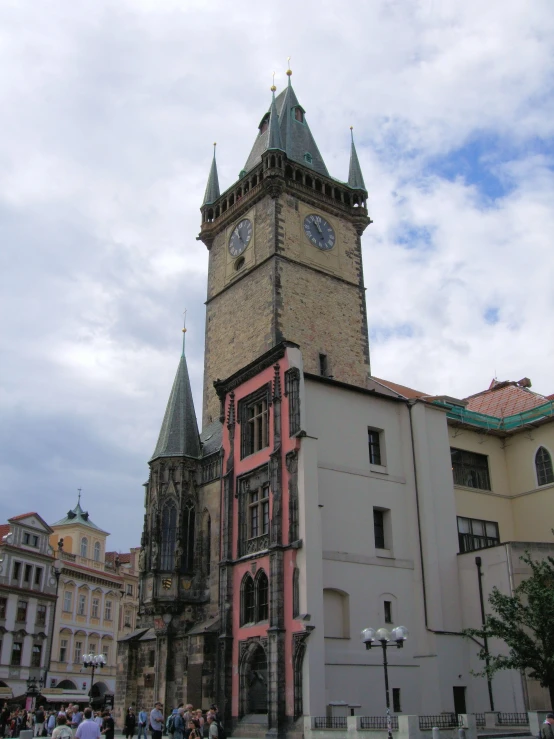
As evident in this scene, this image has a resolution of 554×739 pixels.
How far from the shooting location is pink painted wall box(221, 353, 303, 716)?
2794 cm

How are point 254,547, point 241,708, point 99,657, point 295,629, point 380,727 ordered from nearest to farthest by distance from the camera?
point 380,727 < point 295,629 < point 241,708 < point 254,547 < point 99,657

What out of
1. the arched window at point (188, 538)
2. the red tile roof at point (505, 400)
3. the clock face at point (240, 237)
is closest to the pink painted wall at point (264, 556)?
the arched window at point (188, 538)

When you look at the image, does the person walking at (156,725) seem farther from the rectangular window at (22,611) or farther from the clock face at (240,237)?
the rectangular window at (22,611)

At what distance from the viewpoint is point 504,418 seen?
39594 millimetres

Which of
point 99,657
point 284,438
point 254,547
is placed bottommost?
point 99,657

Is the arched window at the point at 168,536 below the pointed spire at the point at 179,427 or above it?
below

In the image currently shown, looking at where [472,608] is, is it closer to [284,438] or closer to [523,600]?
[523,600]

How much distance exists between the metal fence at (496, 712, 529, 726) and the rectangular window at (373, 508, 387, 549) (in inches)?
295

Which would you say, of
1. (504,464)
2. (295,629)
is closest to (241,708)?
(295,629)

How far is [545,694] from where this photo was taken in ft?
94.0

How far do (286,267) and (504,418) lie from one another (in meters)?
14.1

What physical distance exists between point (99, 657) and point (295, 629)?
38.0ft

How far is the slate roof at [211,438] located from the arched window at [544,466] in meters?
15.4

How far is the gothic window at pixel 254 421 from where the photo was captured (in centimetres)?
3341
